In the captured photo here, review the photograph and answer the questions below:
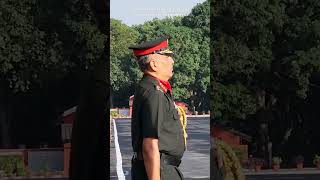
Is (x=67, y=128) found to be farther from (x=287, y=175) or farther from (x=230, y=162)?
(x=287, y=175)

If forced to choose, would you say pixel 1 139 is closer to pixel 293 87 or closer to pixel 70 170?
pixel 70 170

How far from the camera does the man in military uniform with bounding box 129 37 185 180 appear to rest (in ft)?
10.1

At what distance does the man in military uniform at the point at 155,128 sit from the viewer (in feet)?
10.1

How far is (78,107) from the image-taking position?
5023mm

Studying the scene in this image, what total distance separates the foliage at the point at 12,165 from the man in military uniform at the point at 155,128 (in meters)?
2.13

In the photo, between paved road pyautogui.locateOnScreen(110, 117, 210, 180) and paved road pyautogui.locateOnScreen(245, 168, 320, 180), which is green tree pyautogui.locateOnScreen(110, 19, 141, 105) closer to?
paved road pyautogui.locateOnScreen(110, 117, 210, 180)

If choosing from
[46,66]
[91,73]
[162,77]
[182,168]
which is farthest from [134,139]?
[46,66]

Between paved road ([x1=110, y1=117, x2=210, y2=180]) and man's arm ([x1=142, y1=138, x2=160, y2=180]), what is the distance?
1.45 m

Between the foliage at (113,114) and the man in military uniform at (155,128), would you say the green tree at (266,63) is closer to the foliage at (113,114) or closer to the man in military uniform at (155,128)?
the foliage at (113,114)

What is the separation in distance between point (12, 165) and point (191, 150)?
1638 millimetres

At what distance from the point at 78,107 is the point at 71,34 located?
66 cm

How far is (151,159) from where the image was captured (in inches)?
118

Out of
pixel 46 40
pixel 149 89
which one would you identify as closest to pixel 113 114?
pixel 46 40

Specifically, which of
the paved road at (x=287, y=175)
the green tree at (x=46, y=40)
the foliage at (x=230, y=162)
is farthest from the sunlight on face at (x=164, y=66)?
the paved road at (x=287, y=175)
